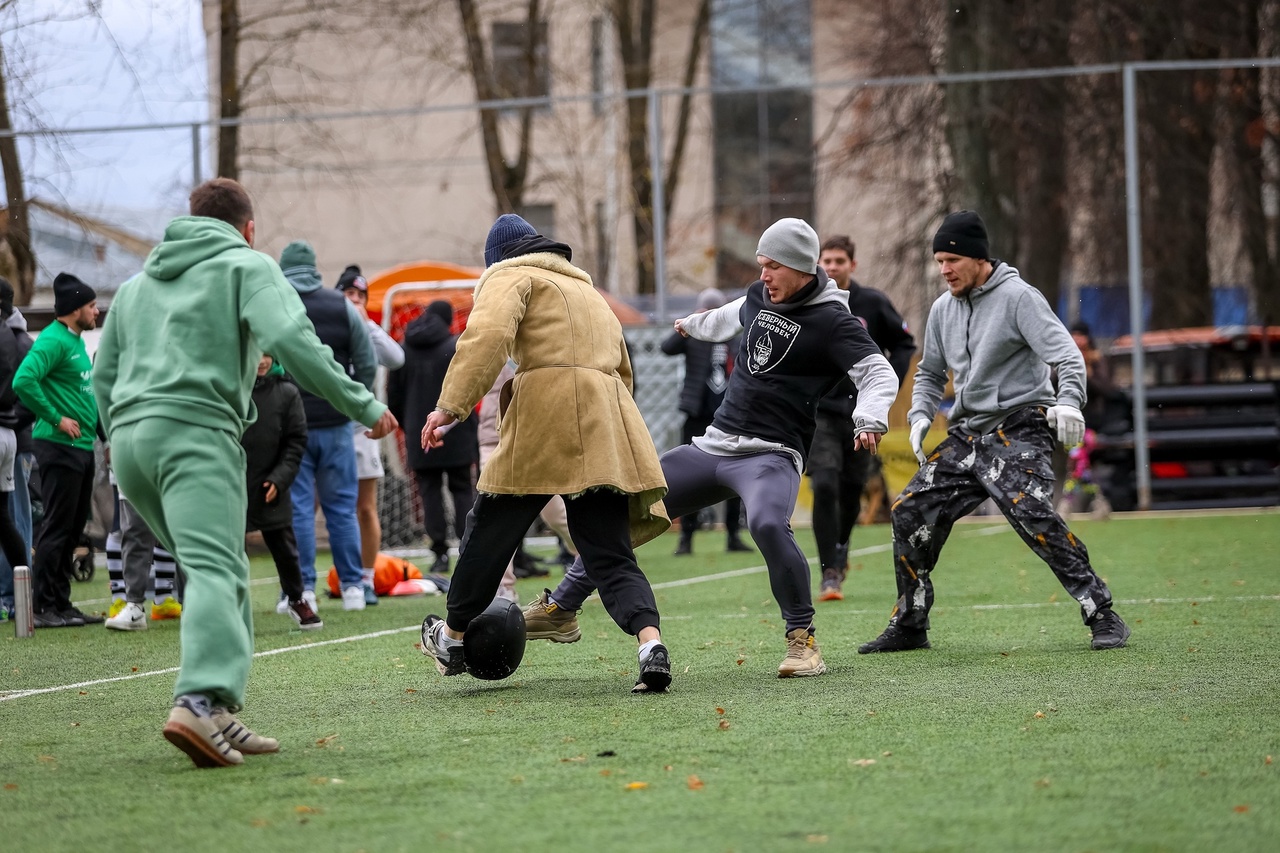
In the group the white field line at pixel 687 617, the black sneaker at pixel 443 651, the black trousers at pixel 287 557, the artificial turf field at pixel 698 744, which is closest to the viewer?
the artificial turf field at pixel 698 744

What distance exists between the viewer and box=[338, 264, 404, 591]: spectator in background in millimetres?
10750

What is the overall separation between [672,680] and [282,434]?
3649 mm

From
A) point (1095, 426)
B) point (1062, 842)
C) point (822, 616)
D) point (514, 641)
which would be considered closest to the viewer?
point (1062, 842)

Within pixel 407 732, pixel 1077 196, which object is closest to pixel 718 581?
pixel 407 732

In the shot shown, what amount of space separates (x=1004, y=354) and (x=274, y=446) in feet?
13.7

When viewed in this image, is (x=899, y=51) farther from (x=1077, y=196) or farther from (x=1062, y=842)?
(x=1062, y=842)

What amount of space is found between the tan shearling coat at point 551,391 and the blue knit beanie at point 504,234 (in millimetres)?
154

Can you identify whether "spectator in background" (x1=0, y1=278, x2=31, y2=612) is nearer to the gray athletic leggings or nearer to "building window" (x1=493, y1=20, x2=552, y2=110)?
the gray athletic leggings

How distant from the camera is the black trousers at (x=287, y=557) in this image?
907 cm

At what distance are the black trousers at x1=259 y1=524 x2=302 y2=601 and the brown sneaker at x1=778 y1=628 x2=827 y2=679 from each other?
3479 mm

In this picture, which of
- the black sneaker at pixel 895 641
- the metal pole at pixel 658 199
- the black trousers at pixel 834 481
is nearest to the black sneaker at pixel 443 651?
the black sneaker at pixel 895 641

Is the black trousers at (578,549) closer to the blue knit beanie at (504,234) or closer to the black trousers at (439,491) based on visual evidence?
the blue knit beanie at (504,234)

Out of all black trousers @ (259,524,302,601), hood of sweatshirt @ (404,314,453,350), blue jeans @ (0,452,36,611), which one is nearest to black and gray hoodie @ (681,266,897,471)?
black trousers @ (259,524,302,601)

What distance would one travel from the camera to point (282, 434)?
30.8ft
